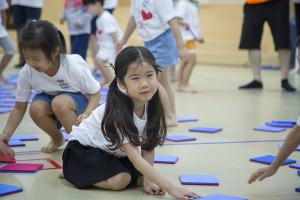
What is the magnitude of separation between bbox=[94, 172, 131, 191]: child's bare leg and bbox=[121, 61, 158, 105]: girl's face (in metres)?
0.31

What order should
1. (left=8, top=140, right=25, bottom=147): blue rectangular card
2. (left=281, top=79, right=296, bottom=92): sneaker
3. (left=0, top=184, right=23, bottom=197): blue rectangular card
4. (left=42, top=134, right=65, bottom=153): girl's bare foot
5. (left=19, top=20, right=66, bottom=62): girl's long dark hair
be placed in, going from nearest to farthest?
(left=0, top=184, right=23, bottom=197): blue rectangular card, (left=19, top=20, right=66, bottom=62): girl's long dark hair, (left=42, top=134, right=65, bottom=153): girl's bare foot, (left=8, top=140, right=25, bottom=147): blue rectangular card, (left=281, top=79, right=296, bottom=92): sneaker

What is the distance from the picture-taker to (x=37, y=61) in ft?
7.38

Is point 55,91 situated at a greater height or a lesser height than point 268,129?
greater

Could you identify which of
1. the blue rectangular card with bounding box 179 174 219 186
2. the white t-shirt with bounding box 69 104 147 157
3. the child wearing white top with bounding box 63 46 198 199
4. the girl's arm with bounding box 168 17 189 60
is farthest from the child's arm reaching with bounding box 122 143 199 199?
the girl's arm with bounding box 168 17 189 60

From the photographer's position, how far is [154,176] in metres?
1.81

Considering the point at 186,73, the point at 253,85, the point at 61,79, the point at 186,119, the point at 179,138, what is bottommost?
the point at 253,85

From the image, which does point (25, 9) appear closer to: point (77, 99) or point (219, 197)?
point (77, 99)

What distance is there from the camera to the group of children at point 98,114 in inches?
73.8

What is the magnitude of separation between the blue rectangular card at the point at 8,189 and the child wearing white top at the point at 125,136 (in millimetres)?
214

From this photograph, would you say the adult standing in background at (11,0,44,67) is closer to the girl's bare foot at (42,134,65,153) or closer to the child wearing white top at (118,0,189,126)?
the child wearing white top at (118,0,189,126)

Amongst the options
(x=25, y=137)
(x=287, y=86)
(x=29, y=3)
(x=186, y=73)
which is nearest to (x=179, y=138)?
(x=25, y=137)

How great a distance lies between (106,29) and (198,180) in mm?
3336

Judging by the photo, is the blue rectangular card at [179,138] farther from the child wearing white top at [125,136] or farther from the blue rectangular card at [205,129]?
the child wearing white top at [125,136]

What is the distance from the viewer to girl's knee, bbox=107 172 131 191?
1.96m
